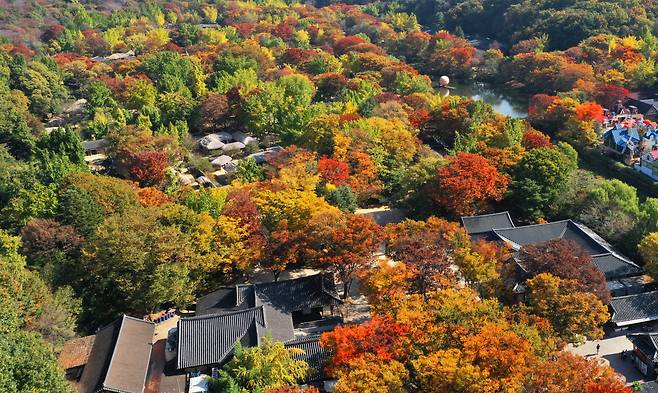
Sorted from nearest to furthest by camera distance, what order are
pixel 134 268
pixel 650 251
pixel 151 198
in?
pixel 134 268 → pixel 650 251 → pixel 151 198

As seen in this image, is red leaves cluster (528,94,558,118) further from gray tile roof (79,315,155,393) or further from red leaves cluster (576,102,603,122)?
gray tile roof (79,315,155,393)

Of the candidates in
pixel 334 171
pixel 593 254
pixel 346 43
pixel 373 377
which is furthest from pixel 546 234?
pixel 346 43

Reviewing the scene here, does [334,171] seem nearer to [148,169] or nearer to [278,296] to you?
[278,296]

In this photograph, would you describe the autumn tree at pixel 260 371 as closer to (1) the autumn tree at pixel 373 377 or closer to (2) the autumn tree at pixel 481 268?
(1) the autumn tree at pixel 373 377

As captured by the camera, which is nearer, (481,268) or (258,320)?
(258,320)

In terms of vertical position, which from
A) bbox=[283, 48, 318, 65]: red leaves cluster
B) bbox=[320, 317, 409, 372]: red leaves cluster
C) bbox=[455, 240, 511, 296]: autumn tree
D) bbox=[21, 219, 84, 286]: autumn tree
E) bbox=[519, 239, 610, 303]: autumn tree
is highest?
bbox=[519, 239, 610, 303]: autumn tree

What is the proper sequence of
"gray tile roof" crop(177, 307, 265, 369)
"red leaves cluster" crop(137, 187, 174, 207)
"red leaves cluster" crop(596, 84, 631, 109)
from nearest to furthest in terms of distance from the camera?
"gray tile roof" crop(177, 307, 265, 369) → "red leaves cluster" crop(137, 187, 174, 207) → "red leaves cluster" crop(596, 84, 631, 109)

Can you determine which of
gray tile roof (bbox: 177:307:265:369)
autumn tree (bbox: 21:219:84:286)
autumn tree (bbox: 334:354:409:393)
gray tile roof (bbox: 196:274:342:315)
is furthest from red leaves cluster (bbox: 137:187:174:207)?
autumn tree (bbox: 334:354:409:393)

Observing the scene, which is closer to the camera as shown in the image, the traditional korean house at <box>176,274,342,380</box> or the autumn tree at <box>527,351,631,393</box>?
the autumn tree at <box>527,351,631,393</box>
